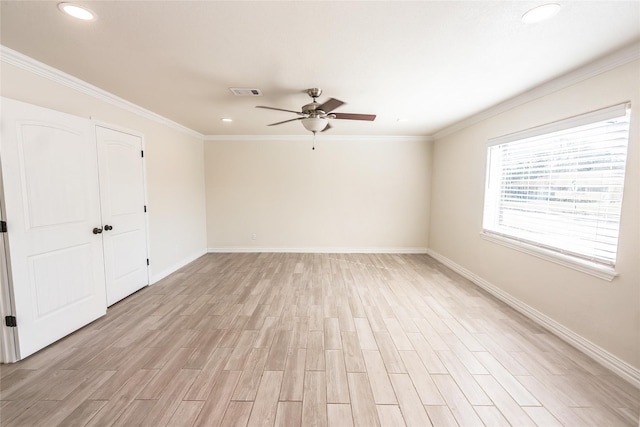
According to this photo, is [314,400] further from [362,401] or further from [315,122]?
[315,122]

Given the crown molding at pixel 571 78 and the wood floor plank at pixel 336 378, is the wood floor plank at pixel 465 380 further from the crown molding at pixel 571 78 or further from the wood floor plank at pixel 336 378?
the crown molding at pixel 571 78

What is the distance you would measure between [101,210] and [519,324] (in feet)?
16.1

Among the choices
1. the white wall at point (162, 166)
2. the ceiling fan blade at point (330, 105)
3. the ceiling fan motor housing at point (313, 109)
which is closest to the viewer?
the white wall at point (162, 166)

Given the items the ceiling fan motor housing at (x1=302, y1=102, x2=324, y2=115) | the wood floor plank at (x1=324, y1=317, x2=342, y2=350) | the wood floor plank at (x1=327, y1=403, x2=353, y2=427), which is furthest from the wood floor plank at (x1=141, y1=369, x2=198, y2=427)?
the ceiling fan motor housing at (x1=302, y1=102, x2=324, y2=115)

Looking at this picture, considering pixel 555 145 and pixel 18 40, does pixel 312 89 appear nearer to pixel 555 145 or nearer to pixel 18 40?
pixel 18 40

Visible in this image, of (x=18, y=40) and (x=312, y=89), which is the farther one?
(x=312, y=89)

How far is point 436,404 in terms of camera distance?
1.65 m

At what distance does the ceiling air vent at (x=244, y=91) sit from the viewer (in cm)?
270

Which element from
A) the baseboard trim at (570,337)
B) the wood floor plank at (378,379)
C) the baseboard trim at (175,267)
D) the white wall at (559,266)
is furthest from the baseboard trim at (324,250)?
the wood floor plank at (378,379)

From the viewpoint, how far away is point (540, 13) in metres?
1.53

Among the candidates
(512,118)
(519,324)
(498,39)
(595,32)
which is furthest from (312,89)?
(519,324)

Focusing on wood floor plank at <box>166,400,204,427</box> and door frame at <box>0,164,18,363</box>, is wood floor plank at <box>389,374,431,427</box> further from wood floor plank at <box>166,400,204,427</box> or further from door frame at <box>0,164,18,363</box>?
door frame at <box>0,164,18,363</box>

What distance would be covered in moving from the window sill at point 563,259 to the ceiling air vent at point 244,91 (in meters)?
3.64

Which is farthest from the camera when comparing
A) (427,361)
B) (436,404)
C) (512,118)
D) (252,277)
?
(252,277)
